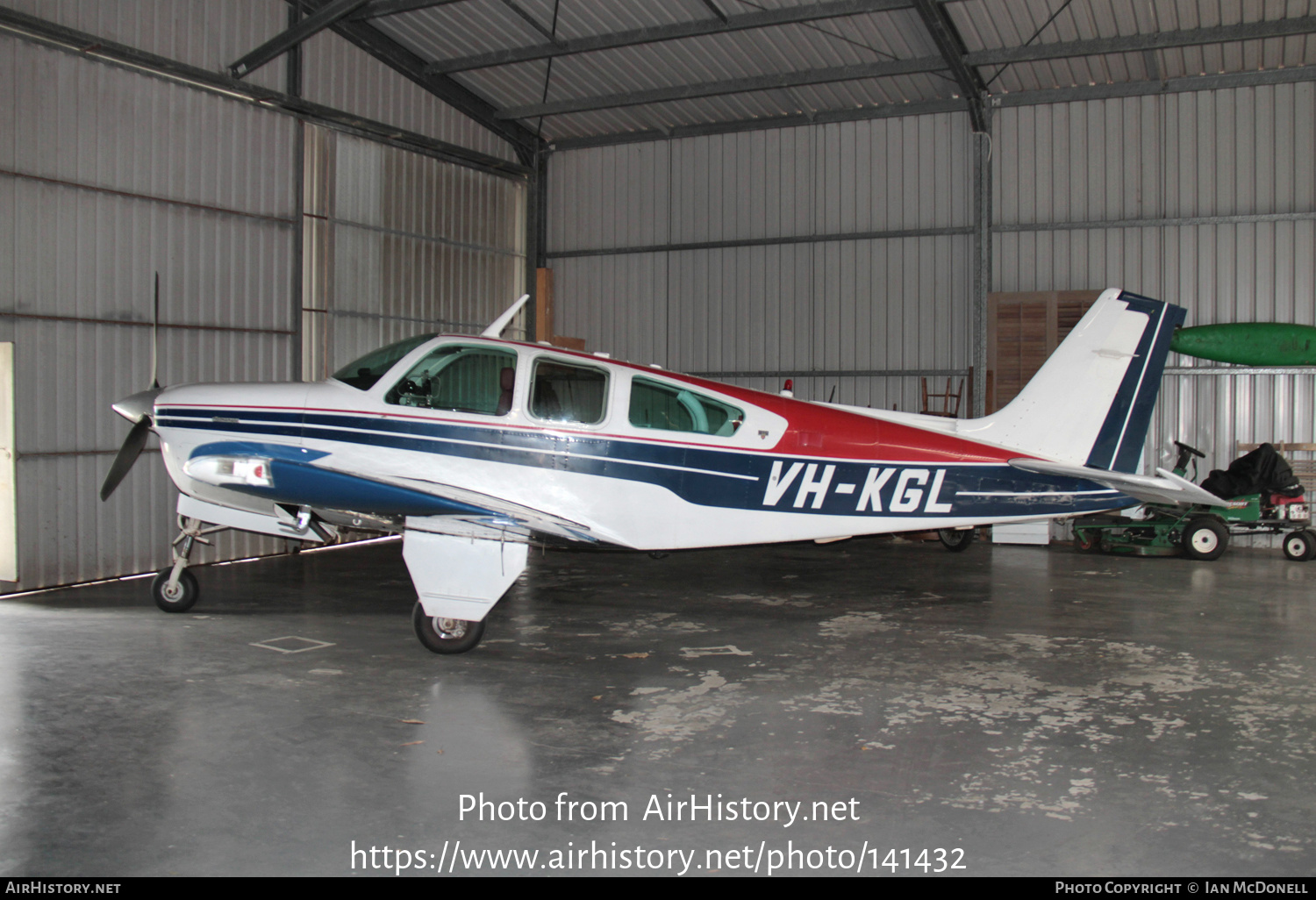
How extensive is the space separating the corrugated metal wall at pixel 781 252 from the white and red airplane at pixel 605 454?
7.99 meters

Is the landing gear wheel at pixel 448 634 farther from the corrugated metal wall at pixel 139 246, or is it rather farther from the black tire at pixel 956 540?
the black tire at pixel 956 540

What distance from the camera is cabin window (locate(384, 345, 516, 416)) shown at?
704cm

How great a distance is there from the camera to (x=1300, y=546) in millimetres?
12391

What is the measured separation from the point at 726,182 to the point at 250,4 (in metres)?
7.80

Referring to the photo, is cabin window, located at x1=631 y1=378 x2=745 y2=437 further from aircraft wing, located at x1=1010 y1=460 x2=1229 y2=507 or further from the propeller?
the propeller

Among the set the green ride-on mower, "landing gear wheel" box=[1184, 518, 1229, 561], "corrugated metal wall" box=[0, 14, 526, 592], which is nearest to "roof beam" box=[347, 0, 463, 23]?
"corrugated metal wall" box=[0, 14, 526, 592]

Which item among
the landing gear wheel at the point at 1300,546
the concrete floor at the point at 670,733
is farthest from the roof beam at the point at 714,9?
the landing gear wheel at the point at 1300,546

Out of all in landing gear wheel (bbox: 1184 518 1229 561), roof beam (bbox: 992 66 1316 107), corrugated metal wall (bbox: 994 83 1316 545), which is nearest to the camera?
landing gear wheel (bbox: 1184 518 1229 561)

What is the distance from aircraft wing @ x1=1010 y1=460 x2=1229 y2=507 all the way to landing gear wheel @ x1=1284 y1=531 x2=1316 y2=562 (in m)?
6.23

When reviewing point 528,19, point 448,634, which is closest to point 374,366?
point 448,634

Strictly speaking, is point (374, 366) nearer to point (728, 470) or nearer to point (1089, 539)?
point (728, 470)

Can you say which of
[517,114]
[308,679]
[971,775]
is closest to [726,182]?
[517,114]

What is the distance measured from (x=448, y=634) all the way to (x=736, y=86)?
1025 centimetres

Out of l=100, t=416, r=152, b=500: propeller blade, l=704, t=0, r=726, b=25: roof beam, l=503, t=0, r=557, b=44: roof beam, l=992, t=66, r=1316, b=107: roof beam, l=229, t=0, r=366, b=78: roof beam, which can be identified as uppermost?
l=503, t=0, r=557, b=44: roof beam
